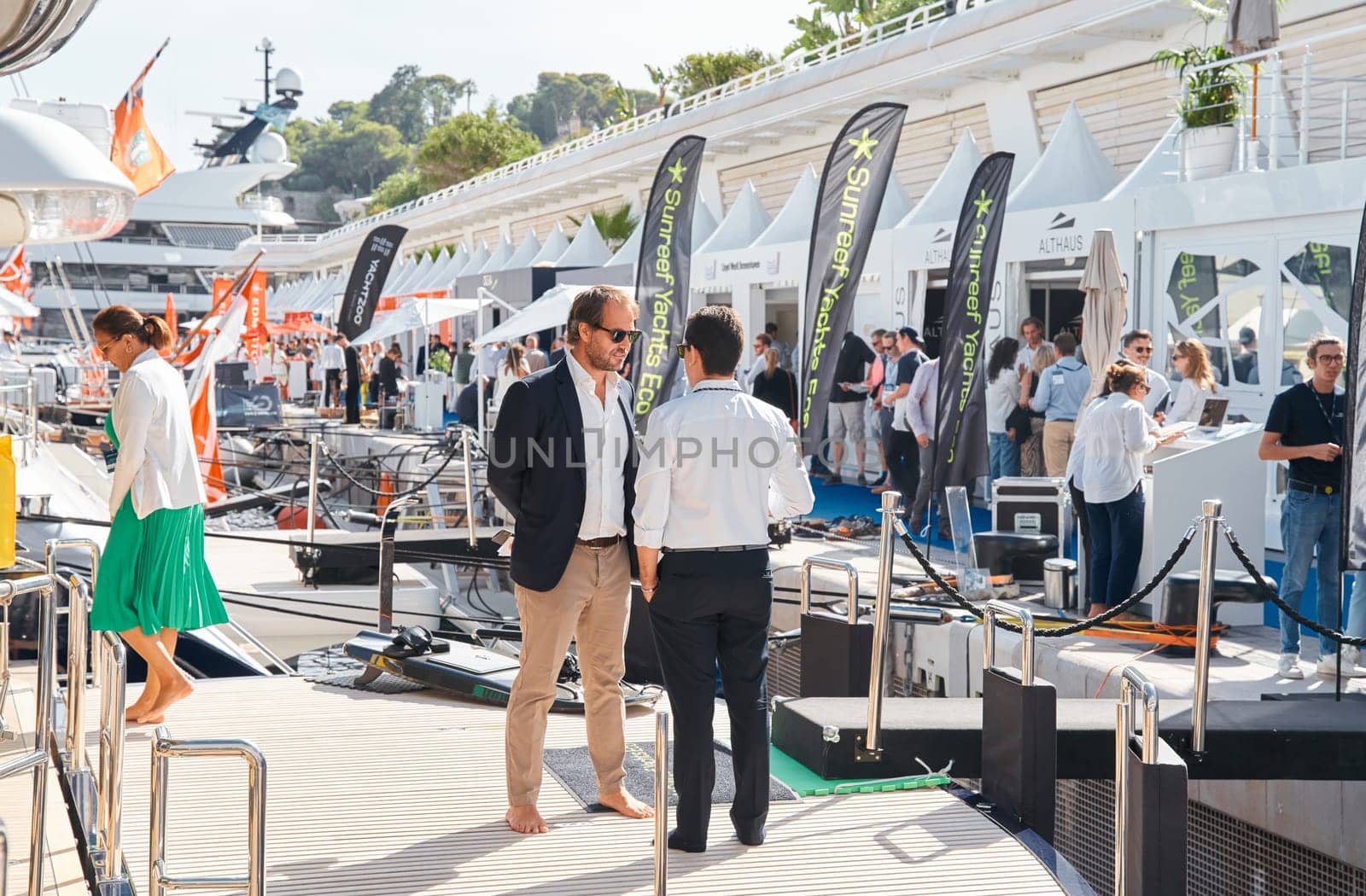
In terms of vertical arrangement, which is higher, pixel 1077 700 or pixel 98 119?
pixel 98 119

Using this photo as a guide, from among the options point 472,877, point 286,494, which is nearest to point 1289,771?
point 472,877

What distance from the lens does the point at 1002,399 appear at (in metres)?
13.4

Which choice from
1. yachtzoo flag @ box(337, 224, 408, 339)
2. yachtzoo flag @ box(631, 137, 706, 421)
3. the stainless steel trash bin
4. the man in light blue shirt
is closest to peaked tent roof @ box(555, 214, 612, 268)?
yachtzoo flag @ box(337, 224, 408, 339)

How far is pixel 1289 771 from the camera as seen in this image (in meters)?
5.66

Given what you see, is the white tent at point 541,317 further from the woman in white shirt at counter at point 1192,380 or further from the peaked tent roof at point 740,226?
the woman in white shirt at counter at point 1192,380

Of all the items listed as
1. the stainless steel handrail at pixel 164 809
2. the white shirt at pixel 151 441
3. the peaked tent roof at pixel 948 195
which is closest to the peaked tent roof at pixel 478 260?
the peaked tent roof at pixel 948 195

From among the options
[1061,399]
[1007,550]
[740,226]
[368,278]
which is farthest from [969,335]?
[368,278]

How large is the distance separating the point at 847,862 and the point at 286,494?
12008mm

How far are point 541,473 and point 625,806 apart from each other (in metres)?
1.31

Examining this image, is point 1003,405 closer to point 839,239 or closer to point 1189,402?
point 839,239

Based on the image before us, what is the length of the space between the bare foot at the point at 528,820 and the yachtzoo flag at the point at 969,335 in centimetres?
696

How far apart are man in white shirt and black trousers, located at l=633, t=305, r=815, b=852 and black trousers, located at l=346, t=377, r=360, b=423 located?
22.5 m

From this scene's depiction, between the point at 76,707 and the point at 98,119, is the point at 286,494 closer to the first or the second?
the point at 98,119

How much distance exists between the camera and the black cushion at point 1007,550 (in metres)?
9.82
